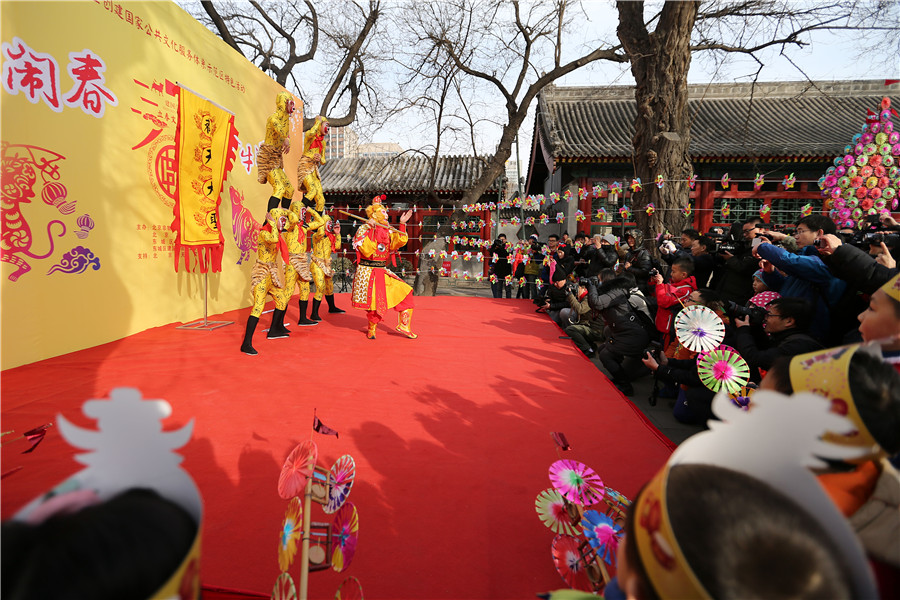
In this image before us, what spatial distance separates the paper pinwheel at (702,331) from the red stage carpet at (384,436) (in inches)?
23.0

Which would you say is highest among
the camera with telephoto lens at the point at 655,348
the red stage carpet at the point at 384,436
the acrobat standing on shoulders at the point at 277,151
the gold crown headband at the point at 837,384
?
the acrobat standing on shoulders at the point at 277,151

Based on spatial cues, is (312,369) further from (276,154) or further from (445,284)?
(445,284)

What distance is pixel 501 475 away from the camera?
2.22 m

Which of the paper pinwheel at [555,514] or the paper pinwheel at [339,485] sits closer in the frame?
the paper pinwheel at [339,485]

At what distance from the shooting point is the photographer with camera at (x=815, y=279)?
8.93 feet

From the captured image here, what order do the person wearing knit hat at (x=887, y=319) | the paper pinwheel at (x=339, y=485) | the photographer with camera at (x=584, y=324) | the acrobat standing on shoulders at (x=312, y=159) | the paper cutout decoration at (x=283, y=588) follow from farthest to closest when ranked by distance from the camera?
the acrobat standing on shoulders at (x=312, y=159), the photographer with camera at (x=584, y=324), the paper pinwheel at (x=339, y=485), the person wearing knit hat at (x=887, y=319), the paper cutout decoration at (x=283, y=588)

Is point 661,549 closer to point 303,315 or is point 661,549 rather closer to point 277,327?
point 277,327

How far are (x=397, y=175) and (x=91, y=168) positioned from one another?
895 centimetres

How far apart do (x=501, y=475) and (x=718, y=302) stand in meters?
1.85

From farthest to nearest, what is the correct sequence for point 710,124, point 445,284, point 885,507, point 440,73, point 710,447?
1. point 445,284
2. point 710,124
3. point 440,73
4. point 885,507
5. point 710,447

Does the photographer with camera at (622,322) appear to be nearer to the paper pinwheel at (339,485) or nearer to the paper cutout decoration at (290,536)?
the paper pinwheel at (339,485)

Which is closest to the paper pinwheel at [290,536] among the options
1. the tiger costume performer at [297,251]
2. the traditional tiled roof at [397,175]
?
the tiger costume performer at [297,251]

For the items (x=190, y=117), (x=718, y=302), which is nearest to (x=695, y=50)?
(x=718, y=302)

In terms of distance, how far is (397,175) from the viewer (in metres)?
12.7
